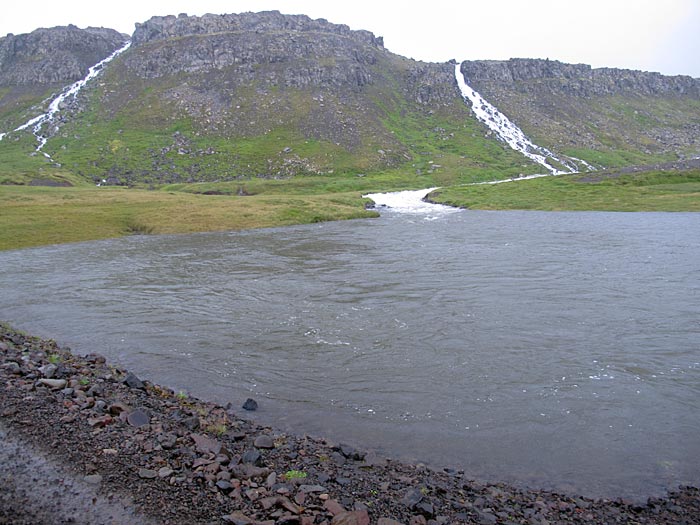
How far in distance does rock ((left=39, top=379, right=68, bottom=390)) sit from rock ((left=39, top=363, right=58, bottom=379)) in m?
0.56

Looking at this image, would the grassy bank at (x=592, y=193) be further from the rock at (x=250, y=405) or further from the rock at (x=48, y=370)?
the rock at (x=48, y=370)

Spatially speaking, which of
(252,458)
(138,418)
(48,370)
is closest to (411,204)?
(48,370)

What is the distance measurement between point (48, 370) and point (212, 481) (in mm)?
7974

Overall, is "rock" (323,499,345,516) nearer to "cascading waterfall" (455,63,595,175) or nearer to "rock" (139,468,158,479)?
"rock" (139,468,158,479)

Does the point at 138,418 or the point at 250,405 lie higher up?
the point at 138,418

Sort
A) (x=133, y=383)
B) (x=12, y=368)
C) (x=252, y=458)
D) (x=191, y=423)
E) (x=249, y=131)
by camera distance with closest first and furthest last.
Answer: (x=252, y=458)
(x=191, y=423)
(x=12, y=368)
(x=133, y=383)
(x=249, y=131)

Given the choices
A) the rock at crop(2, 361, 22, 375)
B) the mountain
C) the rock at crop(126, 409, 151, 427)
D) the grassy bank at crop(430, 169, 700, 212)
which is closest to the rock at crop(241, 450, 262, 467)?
the rock at crop(126, 409, 151, 427)

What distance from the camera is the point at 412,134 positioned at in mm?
180500

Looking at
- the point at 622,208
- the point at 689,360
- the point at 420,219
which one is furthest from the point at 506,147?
the point at 689,360

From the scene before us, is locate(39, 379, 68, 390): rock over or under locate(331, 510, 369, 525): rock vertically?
under

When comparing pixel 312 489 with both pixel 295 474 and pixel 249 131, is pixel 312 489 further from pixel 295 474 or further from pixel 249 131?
pixel 249 131

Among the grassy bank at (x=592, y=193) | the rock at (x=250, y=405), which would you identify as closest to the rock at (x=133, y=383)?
the rock at (x=250, y=405)

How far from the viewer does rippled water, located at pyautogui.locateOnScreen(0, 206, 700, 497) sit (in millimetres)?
12289

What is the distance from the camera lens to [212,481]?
351 inches
